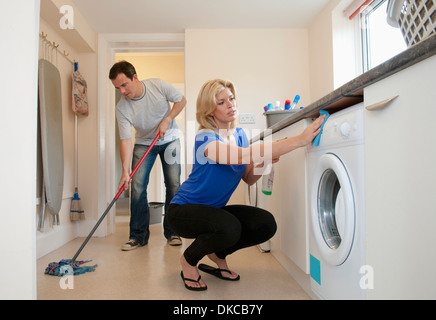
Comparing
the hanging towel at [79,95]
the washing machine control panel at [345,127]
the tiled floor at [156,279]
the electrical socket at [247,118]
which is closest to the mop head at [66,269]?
the tiled floor at [156,279]

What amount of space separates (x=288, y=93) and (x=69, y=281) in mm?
2398

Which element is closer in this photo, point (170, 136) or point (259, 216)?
point (259, 216)

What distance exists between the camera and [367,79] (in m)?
0.84

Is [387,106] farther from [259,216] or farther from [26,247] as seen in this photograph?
[26,247]

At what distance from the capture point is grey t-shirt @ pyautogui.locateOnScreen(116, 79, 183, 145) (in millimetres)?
2268

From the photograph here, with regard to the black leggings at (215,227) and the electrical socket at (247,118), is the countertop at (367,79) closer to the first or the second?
the black leggings at (215,227)

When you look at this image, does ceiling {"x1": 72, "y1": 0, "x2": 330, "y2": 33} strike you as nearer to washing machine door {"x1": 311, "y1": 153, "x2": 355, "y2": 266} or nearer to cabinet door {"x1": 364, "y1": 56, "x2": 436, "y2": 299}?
washing machine door {"x1": 311, "y1": 153, "x2": 355, "y2": 266}

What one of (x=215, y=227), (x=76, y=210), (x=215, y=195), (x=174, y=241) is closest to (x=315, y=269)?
(x=215, y=227)

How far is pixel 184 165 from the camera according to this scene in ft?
10.2

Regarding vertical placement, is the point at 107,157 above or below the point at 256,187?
above

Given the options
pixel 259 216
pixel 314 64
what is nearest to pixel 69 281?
pixel 259 216

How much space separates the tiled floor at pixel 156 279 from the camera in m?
1.37

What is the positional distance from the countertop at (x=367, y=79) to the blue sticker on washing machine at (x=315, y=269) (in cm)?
59

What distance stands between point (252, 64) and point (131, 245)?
6.51 ft
